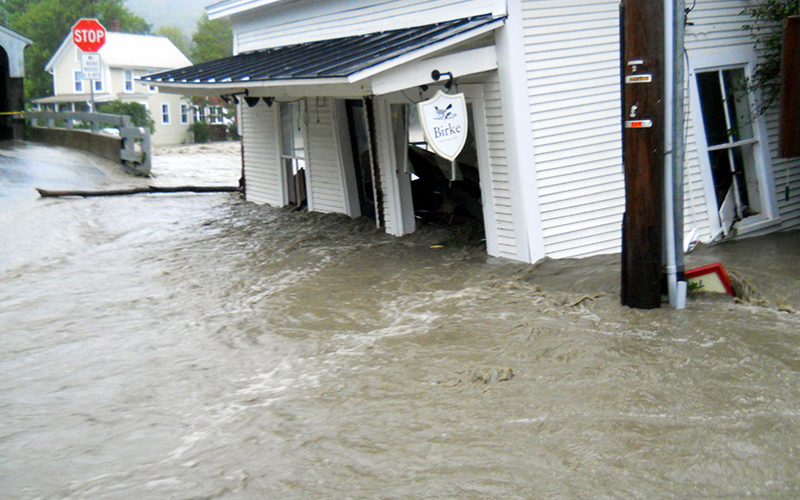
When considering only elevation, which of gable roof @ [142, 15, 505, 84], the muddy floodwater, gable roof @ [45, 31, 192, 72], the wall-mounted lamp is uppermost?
gable roof @ [45, 31, 192, 72]

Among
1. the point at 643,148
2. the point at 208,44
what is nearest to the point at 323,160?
the point at 643,148

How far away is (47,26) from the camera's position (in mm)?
56344

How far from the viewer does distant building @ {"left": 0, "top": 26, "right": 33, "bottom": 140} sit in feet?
85.0

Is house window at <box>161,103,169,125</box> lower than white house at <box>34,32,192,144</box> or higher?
lower

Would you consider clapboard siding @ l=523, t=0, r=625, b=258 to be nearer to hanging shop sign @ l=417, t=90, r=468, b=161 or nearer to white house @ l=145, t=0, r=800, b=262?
white house @ l=145, t=0, r=800, b=262

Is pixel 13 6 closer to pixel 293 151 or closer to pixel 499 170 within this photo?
pixel 293 151

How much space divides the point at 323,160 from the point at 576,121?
5.34 meters

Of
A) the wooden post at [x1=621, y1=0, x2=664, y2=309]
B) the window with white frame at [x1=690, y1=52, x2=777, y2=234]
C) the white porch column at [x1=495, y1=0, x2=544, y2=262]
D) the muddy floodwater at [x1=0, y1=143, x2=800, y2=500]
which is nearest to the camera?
the muddy floodwater at [x1=0, y1=143, x2=800, y2=500]

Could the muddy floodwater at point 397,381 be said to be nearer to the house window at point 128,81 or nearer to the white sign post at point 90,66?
the white sign post at point 90,66

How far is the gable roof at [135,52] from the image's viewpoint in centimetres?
4297

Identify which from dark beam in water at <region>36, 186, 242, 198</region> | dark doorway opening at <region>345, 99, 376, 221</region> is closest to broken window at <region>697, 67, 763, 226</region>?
dark doorway opening at <region>345, 99, 376, 221</region>

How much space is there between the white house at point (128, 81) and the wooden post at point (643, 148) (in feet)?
126

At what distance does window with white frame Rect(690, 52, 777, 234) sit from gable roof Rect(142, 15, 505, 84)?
3252 millimetres

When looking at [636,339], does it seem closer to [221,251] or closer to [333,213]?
[221,251]
